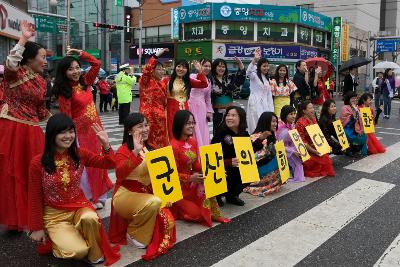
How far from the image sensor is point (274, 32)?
127ft

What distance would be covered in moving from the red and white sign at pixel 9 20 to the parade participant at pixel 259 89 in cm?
1126

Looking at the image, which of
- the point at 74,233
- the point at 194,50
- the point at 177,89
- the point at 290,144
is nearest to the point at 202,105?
the point at 177,89

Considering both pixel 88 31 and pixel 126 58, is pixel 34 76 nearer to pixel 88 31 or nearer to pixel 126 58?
pixel 126 58

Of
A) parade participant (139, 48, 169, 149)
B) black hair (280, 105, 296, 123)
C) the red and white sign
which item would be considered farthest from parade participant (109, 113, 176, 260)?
the red and white sign

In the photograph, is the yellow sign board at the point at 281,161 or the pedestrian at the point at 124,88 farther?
the pedestrian at the point at 124,88

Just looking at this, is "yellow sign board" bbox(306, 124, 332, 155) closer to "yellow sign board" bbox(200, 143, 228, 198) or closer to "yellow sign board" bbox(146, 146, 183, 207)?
Result: "yellow sign board" bbox(200, 143, 228, 198)

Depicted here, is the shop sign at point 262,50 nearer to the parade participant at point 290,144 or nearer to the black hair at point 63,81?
the parade participant at point 290,144

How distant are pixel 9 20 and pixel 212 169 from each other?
51.6 ft

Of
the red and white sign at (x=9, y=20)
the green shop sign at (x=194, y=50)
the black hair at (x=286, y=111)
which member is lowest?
the black hair at (x=286, y=111)

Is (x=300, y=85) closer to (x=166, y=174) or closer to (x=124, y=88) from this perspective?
(x=166, y=174)

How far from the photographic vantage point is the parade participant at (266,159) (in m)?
5.49

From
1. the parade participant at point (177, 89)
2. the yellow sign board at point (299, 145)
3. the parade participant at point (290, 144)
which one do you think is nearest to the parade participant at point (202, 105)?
the parade participant at point (177, 89)

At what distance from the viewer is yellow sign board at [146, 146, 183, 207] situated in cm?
369

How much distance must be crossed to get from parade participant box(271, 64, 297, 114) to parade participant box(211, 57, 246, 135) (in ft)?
2.69
